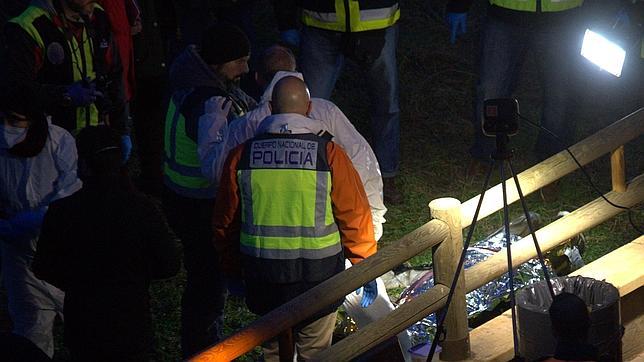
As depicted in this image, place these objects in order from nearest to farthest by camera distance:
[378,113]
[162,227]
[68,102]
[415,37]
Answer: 1. [162,227]
2. [68,102]
3. [378,113]
4. [415,37]

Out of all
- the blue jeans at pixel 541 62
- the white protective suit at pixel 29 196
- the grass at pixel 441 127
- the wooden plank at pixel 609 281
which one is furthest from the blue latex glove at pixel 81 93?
the blue jeans at pixel 541 62

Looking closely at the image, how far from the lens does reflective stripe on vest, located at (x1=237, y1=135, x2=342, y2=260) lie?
5.59m

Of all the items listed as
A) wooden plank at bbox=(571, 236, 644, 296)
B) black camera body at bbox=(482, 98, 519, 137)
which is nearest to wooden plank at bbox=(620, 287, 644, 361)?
wooden plank at bbox=(571, 236, 644, 296)

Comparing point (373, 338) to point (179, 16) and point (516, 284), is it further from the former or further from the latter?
point (179, 16)

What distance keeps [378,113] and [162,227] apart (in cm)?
365

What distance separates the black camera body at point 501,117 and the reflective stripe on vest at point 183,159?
5.50 feet

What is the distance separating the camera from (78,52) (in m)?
7.00

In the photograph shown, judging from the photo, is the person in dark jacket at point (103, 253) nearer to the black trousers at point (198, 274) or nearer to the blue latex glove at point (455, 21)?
the black trousers at point (198, 274)

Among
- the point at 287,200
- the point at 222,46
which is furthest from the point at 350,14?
the point at 287,200

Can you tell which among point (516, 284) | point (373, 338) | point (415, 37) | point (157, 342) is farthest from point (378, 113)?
point (415, 37)

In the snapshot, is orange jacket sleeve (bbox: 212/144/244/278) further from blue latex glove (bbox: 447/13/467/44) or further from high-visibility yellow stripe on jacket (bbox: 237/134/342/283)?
blue latex glove (bbox: 447/13/467/44)

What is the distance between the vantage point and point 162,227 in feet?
17.9

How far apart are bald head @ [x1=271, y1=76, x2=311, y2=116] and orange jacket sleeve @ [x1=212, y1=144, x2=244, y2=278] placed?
26cm

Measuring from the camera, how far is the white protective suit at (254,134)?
20.0 feet
